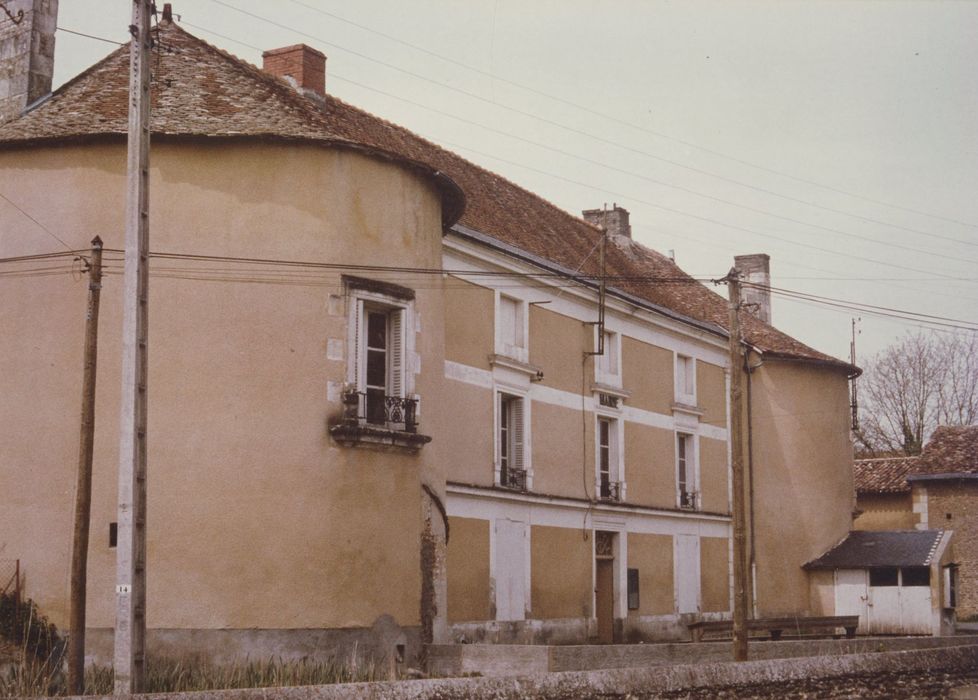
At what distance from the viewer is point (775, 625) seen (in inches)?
1168

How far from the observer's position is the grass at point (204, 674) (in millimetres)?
17094

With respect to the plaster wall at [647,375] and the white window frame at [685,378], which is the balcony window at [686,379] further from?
the plaster wall at [647,375]

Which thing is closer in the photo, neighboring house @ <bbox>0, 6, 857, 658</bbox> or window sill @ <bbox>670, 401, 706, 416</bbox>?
neighboring house @ <bbox>0, 6, 857, 658</bbox>

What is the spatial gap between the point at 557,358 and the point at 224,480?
38.9 feet

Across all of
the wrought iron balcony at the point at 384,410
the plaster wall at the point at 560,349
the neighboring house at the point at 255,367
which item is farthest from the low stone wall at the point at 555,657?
the plaster wall at the point at 560,349

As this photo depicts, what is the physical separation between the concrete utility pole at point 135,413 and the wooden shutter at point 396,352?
21.9ft

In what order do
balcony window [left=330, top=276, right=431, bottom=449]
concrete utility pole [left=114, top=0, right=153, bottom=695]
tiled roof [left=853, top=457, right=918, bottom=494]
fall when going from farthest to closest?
tiled roof [left=853, top=457, right=918, bottom=494], balcony window [left=330, top=276, right=431, bottom=449], concrete utility pole [left=114, top=0, right=153, bottom=695]

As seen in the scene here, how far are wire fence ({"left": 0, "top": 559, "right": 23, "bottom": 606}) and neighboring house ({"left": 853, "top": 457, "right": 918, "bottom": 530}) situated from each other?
1316 inches

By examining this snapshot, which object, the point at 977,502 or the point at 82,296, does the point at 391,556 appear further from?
the point at 977,502

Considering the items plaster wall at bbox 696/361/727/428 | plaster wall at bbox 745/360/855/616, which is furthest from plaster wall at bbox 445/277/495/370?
plaster wall at bbox 745/360/855/616

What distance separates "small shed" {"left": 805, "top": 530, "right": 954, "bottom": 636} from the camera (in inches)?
1403

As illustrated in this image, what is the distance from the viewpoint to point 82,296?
19469mm

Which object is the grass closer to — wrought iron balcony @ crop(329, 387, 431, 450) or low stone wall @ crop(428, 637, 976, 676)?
low stone wall @ crop(428, 637, 976, 676)

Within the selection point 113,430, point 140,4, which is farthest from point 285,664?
point 140,4
